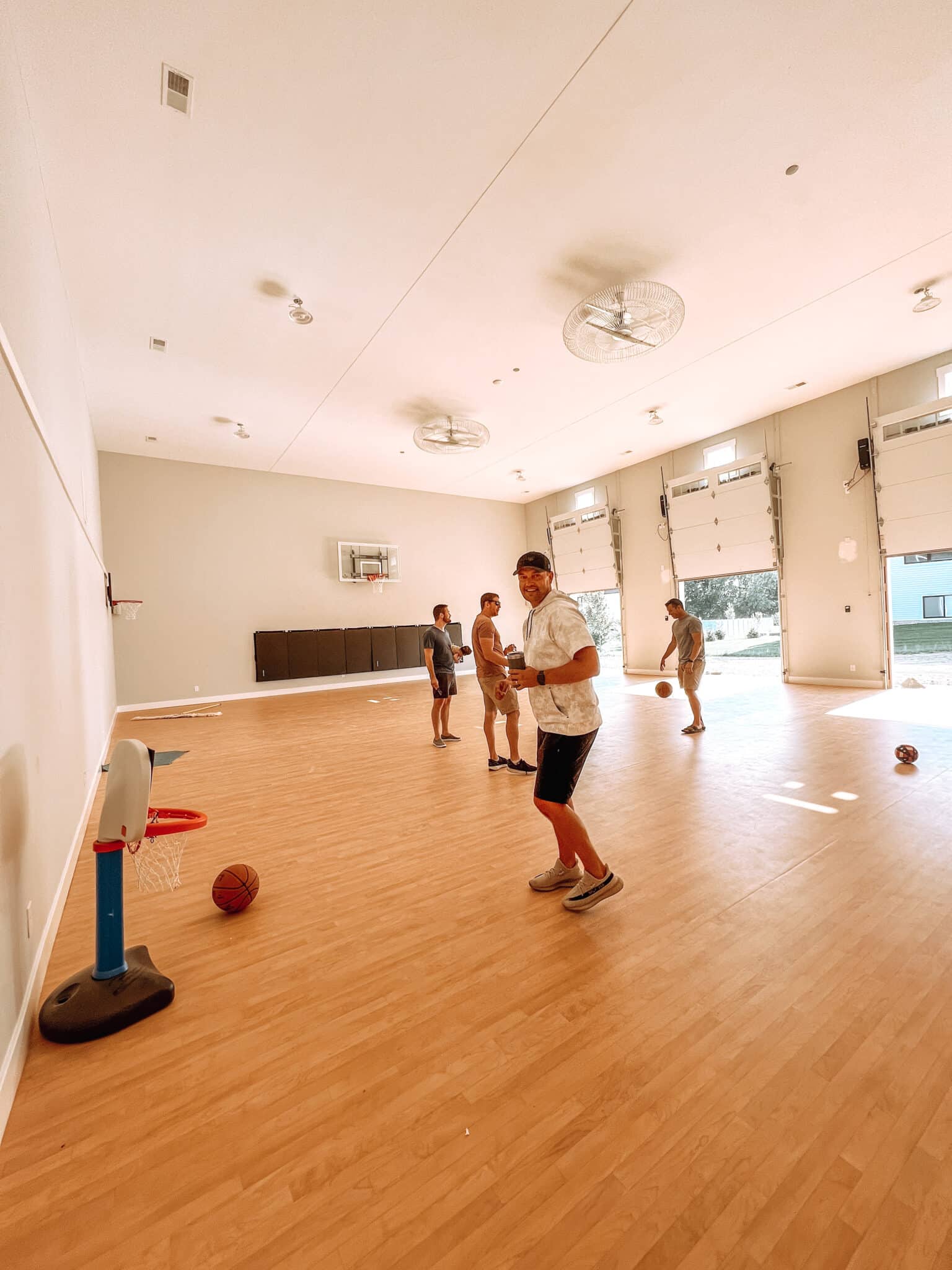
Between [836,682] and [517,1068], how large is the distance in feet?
31.8

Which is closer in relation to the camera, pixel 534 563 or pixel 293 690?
pixel 534 563

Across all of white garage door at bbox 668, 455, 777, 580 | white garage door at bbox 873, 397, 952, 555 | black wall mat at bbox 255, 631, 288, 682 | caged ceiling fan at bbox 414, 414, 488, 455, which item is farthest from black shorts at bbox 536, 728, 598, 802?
black wall mat at bbox 255, 631, 288, 682

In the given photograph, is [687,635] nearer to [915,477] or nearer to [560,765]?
[560,765]

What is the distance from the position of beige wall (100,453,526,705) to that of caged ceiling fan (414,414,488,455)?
5501mm

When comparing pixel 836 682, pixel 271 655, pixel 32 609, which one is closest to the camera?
pixel 32 609

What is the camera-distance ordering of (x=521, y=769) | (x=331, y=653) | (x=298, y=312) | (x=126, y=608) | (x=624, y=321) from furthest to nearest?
1. (x=331, y=653)
2. (x=126, y=608)
3. (x=298, y=312)
4. (x=624, y=321)
5. (x=521, y=769)

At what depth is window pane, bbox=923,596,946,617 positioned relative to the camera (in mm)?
8336

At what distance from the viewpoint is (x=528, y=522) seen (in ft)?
52.3

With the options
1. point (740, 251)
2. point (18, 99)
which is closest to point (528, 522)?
point (740, 251)

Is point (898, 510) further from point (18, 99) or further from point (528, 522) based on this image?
point (18, 99)

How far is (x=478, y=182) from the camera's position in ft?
14.2

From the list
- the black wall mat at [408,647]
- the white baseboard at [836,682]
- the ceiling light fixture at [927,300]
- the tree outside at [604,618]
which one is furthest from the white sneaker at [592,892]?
the tree outside at [604,618]

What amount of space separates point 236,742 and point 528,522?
11.2 meters

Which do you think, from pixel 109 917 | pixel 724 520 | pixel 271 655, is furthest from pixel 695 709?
pixel 271 655
